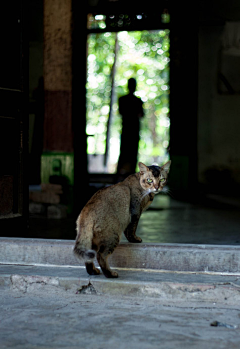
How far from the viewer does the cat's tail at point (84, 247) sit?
342 cm

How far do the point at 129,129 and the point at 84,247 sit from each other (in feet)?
20.8

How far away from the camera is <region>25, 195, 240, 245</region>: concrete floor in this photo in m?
5.12

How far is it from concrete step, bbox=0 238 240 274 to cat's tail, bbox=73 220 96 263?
455mm

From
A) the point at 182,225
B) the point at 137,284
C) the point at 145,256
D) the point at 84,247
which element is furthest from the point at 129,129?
the point at 137,284

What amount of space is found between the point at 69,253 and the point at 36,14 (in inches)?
352

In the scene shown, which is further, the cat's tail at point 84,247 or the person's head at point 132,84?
the person's head at point 132,84

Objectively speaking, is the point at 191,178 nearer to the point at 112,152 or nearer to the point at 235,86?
the point at 235,86

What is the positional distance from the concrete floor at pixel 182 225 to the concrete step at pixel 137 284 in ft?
3.99

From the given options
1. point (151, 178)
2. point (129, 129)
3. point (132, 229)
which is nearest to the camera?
point (151, 178)

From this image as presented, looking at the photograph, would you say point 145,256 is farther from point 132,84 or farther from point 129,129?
point 132,84

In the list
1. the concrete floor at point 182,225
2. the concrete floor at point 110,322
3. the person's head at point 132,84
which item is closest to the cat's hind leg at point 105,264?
the concrete floor at point 110,322

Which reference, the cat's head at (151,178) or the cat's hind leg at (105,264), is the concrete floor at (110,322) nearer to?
the cat's hind leg at (105,264)

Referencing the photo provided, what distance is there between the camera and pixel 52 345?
2.56m

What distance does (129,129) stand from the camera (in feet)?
31.7
